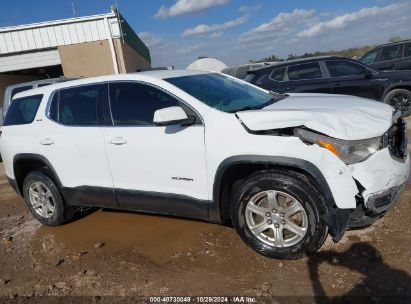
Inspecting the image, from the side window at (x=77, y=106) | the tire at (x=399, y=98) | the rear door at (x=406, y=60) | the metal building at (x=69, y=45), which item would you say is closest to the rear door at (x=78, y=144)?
the side window at (x=77, y=106)

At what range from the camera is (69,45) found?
18.8 meters

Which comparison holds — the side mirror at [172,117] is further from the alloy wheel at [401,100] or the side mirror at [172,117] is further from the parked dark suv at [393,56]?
the parked dark suv at [393,56]

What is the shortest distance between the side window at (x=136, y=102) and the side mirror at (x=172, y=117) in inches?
10.1

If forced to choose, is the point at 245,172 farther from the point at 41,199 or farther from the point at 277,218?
the point at 41,199

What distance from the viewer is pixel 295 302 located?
304 centimetres

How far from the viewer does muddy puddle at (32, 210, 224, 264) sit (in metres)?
4.23

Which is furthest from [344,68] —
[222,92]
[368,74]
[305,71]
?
[222,92]

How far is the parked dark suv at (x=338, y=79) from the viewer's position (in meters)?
9.06

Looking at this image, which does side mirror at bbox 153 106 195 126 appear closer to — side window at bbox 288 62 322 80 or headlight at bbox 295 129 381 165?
headlight at bbox 295 129 381 165

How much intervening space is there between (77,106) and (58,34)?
15.8 metres

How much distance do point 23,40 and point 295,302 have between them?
19.0 meters

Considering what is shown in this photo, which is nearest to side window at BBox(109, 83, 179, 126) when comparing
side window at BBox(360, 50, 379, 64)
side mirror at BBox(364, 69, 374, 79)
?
side mirror at BBox(364, 69, 374, 79)

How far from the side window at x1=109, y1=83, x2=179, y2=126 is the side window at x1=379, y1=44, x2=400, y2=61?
10.1 m

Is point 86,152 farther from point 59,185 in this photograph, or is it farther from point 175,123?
point 175,123
